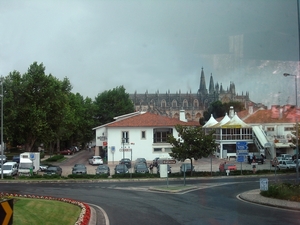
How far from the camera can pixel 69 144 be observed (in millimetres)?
98500

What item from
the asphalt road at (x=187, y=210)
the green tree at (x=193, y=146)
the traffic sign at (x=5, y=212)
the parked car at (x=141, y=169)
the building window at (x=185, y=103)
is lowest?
the asphalt road at (x=187, y=210)

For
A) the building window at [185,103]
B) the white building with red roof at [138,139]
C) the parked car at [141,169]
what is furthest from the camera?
the building window at [185,103]

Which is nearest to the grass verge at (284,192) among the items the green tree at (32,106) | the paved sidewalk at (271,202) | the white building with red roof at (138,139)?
the paved sidewalk at (271,202)

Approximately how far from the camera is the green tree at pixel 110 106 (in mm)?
94500

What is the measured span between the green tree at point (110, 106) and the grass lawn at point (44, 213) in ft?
246

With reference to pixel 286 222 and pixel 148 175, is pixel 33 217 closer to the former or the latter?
pixel 286 222

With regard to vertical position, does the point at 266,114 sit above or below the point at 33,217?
above

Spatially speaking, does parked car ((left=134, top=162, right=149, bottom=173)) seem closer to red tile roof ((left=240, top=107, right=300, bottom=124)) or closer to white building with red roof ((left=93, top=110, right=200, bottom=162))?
red tile roof ((left=240, top=107, right=300, bottom=124))

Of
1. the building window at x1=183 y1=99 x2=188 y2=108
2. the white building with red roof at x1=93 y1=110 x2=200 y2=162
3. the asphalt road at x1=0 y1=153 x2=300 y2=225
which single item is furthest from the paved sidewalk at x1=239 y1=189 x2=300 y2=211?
the building window at x1=183 y1=99 x2=188 y2=108

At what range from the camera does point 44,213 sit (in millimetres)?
16109

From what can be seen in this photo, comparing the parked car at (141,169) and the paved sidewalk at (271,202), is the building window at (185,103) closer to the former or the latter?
the parked car at (141,169)

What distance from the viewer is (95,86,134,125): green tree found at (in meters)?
94.5

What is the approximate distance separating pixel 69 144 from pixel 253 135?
54.9m

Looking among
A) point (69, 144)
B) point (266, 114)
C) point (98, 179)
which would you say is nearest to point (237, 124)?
point (266, 114)
